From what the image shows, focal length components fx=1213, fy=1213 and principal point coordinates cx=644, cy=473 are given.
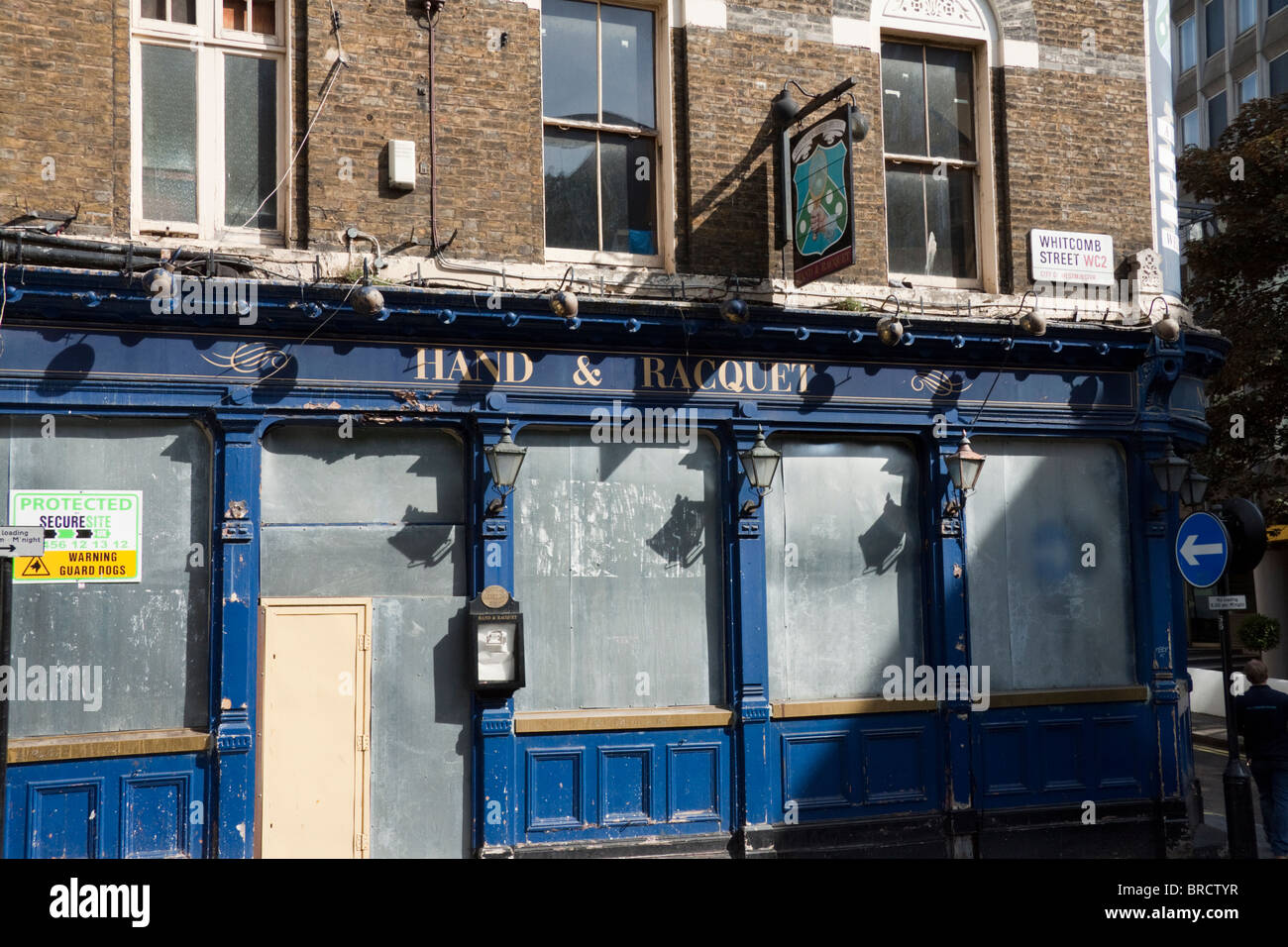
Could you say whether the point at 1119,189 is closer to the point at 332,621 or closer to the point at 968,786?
the point at 968,786

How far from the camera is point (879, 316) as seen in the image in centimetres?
1085

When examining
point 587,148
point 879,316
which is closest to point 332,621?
point 587,148

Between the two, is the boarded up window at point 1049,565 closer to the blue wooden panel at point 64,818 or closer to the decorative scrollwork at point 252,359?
the decorative scrollwork at point 252,359

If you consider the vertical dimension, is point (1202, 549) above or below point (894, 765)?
above

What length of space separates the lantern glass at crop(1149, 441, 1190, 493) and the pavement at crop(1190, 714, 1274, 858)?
328cm

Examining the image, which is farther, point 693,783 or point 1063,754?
point 1063,754

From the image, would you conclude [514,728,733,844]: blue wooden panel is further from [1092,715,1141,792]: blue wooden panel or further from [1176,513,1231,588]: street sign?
[1176,513,1231,588]: street sign

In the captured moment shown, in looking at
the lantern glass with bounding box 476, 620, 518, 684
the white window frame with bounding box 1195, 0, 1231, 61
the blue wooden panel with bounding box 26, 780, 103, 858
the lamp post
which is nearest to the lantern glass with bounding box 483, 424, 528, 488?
the lantern glass with bounding box 476, 620, 518, 684

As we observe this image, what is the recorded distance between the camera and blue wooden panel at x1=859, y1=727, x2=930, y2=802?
10.7 meters

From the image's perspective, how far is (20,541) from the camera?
734 centimetres

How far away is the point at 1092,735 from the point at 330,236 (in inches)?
323

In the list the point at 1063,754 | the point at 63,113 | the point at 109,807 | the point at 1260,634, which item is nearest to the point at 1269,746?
the point at 1063,754

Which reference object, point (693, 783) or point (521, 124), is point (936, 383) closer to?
point (693, 783)

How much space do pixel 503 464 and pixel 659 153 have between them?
11.0ft
